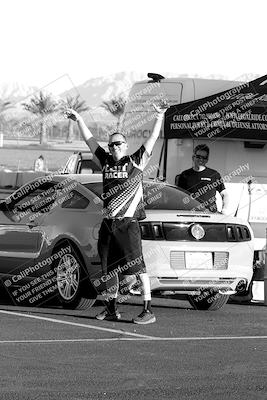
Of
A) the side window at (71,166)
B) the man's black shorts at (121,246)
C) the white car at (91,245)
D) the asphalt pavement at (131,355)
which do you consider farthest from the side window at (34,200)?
the side window at (71,166)

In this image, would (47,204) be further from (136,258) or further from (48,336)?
(48,336)

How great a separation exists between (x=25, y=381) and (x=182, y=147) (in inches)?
347

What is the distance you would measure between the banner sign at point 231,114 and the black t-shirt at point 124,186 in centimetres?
450

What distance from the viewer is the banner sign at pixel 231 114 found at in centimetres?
1384

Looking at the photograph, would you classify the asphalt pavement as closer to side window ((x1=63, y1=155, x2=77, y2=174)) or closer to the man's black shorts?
the man's black shorts

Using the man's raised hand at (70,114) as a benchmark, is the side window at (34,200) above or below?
below

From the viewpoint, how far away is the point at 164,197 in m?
10.9

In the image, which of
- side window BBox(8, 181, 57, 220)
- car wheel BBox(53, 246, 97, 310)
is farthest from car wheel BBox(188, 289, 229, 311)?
side window BBox(8, 181, 57, 220)

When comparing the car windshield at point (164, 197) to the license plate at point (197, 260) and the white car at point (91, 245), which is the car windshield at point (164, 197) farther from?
the license plate at point (197, 260)

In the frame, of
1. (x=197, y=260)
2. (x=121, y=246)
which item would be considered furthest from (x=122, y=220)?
(x=197, y=260)

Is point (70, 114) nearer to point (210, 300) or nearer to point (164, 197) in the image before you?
point (164, 197)

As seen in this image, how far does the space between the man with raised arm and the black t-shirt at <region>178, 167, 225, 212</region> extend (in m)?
2.45

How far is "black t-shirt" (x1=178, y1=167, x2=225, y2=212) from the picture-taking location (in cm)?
1207

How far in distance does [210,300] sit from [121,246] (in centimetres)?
178
